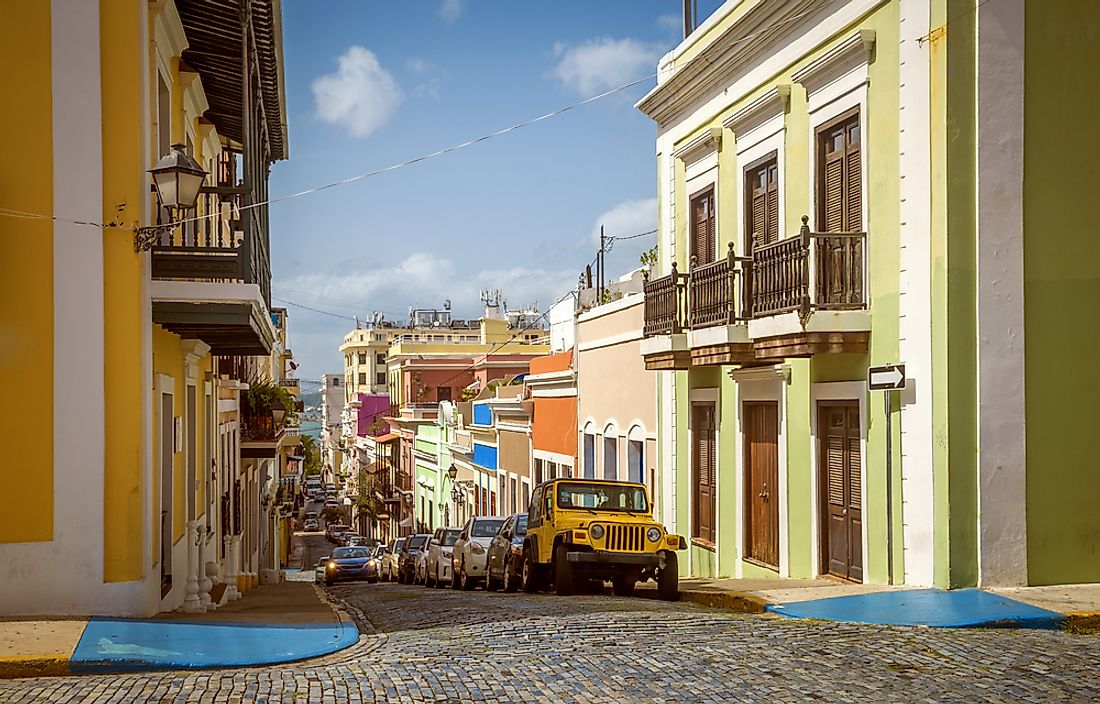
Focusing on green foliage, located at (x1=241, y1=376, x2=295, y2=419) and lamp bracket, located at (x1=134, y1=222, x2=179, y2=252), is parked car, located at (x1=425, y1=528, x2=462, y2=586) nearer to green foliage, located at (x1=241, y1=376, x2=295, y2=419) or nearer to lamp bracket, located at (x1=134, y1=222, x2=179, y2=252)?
green foliage, located at (x1=241, y1=376, x2=295, y2=419)

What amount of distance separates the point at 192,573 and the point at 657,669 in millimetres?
9192

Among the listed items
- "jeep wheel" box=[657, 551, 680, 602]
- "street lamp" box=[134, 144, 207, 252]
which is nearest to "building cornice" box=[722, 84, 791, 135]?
"jeep wheel" box=[657, 551, 680, 602]

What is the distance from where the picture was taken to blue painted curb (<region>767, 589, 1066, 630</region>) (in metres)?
10.2

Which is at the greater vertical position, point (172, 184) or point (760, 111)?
point (760, 111)

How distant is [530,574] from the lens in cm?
1661

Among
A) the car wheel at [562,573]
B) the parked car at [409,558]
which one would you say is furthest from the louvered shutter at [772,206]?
the parked car at [409,558]

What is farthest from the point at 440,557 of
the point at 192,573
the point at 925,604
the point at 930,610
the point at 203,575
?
the point at 930,610

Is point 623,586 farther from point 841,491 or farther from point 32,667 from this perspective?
point 32,667

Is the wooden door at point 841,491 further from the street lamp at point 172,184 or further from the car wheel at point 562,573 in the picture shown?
the street lamp at point 172,184

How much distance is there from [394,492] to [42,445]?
5076 cm

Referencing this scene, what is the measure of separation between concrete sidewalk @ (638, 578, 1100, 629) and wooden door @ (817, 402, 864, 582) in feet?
2.71

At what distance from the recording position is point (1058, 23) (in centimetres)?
1230

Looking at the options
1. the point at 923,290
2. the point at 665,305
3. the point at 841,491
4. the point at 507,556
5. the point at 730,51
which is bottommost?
the point at 507,556

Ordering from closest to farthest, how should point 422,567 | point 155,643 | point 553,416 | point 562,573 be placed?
point 155,643, point 562,573, point 422,567, point 553,416
